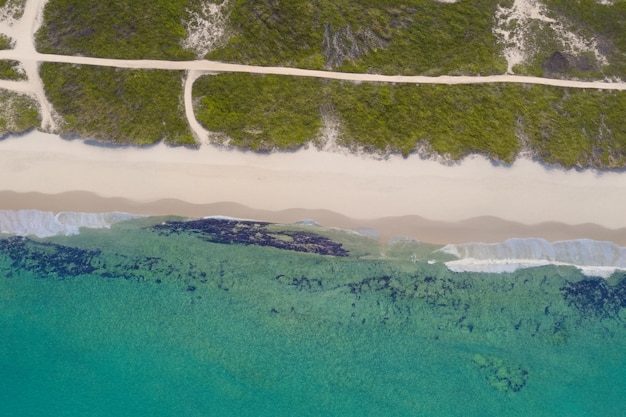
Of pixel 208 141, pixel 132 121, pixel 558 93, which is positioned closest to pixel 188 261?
pixel 208 141

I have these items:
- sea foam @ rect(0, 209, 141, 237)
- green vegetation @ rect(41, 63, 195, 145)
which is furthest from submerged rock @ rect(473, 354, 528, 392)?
sea foam @ rect(0, 209, 141, 237)

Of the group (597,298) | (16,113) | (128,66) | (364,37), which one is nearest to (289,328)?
(364,37)

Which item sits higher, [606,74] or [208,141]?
[606,74]

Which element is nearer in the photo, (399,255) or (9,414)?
(9,414)

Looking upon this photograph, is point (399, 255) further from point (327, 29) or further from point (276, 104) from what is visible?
point (327, 29)

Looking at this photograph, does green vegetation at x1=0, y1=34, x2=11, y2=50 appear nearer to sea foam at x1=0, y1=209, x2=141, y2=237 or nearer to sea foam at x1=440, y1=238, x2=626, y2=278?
sea foam at x1=0, y1=209, x2=141, y2=237

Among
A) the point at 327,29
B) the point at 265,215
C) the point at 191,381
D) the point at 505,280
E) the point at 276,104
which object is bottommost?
the point at 191,381

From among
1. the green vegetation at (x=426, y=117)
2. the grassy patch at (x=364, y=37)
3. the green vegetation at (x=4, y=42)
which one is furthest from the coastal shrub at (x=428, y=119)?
the green vegetation at (x=4, y=42)

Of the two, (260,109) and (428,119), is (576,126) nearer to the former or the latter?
(428,119)
